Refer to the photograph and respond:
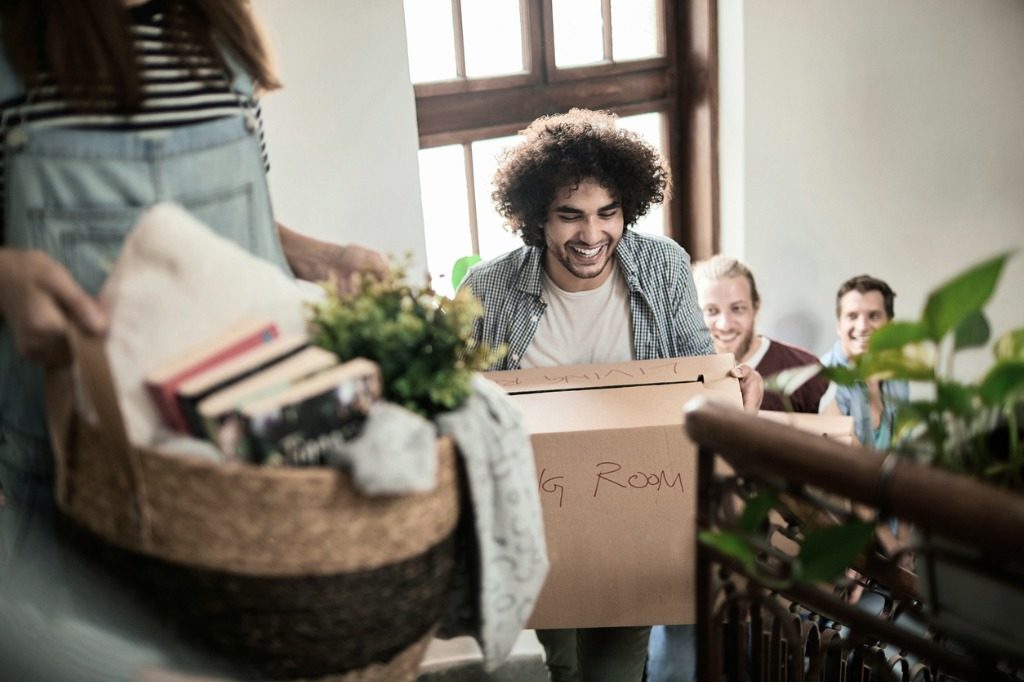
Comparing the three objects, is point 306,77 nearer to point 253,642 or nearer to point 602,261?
point 602,261

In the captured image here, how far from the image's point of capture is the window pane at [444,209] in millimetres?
2512

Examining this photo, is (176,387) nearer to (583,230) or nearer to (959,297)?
(959,297)

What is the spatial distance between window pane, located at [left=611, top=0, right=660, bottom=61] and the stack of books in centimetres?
206

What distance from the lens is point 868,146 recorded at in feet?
8.83

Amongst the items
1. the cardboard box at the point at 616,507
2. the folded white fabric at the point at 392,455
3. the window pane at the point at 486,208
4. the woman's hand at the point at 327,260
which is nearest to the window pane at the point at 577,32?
the window pane at the point at 486,208

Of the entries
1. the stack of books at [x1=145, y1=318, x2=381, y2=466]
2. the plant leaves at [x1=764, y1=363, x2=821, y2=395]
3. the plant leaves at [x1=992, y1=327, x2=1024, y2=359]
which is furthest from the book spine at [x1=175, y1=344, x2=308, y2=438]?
the plant leaves at [x1=992, y1=327, x2=1024, y2=359]

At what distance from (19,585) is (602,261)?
1270mm

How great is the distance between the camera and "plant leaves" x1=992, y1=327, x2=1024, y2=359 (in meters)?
0.76

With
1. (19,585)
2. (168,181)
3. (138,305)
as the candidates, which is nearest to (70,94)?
(168,181)

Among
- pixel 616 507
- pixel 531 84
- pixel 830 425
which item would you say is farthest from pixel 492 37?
pixel 616 507

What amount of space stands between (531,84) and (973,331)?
1.93 m

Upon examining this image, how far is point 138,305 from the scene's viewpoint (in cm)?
76

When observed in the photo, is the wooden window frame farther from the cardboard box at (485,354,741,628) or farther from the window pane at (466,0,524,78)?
the cardboard box at (485,354,741,628)

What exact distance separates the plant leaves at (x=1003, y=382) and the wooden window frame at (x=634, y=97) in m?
1.91
